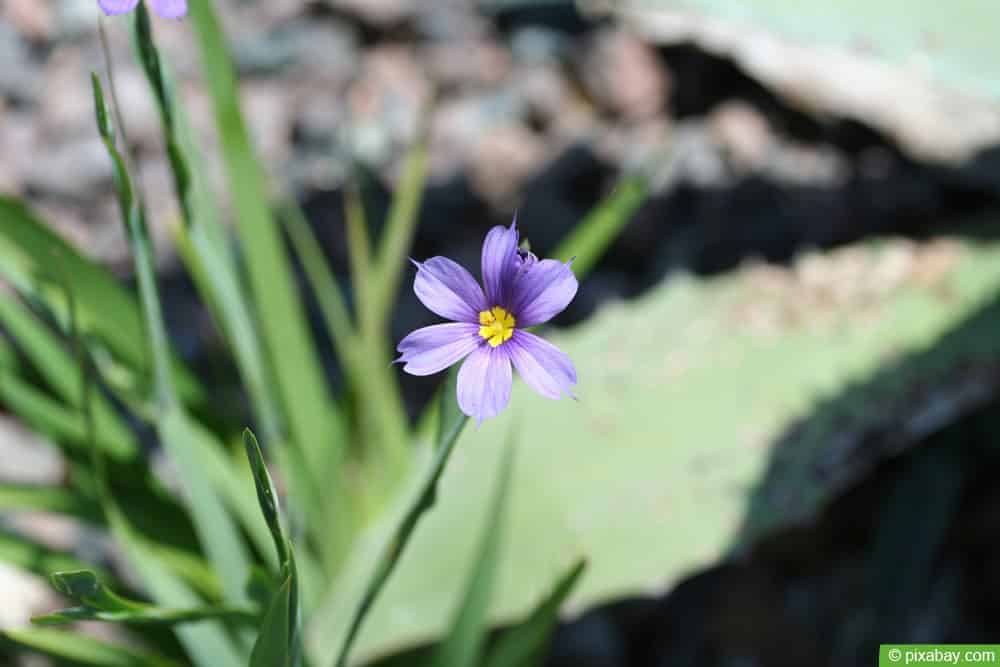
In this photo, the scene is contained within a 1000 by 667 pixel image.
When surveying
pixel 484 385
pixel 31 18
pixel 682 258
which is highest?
pixel 31 18

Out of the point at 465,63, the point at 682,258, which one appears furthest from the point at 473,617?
the point at 465,63

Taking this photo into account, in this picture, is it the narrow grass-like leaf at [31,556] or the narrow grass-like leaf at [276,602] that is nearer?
the narrow grass-like leaf at [276,602]

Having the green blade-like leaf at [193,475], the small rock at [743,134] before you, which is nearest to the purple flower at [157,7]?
the green blade-like leaf at [193,475]

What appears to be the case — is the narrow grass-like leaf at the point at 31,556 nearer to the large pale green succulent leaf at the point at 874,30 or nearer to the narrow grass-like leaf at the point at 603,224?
the narrow grass-like leaf at the point at 603,224

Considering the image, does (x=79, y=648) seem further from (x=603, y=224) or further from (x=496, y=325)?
(x=603, y=224)

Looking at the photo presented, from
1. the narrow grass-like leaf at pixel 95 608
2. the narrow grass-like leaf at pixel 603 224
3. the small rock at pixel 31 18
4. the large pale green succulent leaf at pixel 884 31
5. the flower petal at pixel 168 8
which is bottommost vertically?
the narrow grass-like leaf at pixel 95 608

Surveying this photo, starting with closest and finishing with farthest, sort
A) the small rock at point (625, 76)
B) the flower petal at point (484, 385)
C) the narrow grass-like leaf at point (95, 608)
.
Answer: the flower petal at point (484, 385) < the narrow grass-like leaf at point (95, 608) < the small rock at point (625, 76)

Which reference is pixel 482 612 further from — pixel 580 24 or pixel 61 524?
pixel 580 24
